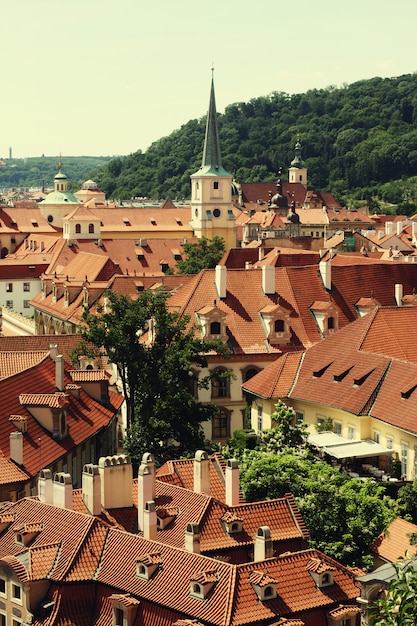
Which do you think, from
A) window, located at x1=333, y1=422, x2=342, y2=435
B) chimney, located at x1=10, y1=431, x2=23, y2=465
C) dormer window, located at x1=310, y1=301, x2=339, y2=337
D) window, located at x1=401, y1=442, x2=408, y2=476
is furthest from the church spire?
chimney, located at x1=10, y1=431, x2=23, y2=465

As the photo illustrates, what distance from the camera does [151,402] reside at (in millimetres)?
58781

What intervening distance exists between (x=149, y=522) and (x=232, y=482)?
188 inches

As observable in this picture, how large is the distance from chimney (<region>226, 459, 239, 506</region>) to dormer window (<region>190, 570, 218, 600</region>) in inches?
339

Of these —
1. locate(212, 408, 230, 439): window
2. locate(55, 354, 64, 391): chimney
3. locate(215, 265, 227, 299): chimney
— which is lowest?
locate(212, 408, 230, 439): window

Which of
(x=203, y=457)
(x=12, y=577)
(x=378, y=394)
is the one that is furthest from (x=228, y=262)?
(x=12, y=577)

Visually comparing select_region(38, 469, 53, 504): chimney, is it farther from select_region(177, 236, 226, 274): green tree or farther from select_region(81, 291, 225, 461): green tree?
select_region(177, 236, 226, 274): green tree

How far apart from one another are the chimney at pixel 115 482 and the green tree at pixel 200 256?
224ft

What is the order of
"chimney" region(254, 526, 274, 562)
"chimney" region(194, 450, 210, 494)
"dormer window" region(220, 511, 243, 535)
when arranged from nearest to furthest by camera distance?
"chimney" region(254, 526, 274, 562), "dormer window" region(220, 511, 243, 535), "chimney" region(194, 450, 210, 494)

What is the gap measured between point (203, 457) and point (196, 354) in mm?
18678

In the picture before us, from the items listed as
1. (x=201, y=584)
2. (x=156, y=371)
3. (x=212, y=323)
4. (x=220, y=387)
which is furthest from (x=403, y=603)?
(x=212, y=323)

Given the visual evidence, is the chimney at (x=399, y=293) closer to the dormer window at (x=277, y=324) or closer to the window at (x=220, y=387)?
the dormer window at (x=277, y=324)

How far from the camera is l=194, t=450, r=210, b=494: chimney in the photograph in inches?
1665

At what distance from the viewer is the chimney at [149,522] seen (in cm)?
3806

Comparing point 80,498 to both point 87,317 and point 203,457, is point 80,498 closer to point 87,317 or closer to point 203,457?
point 203,457
